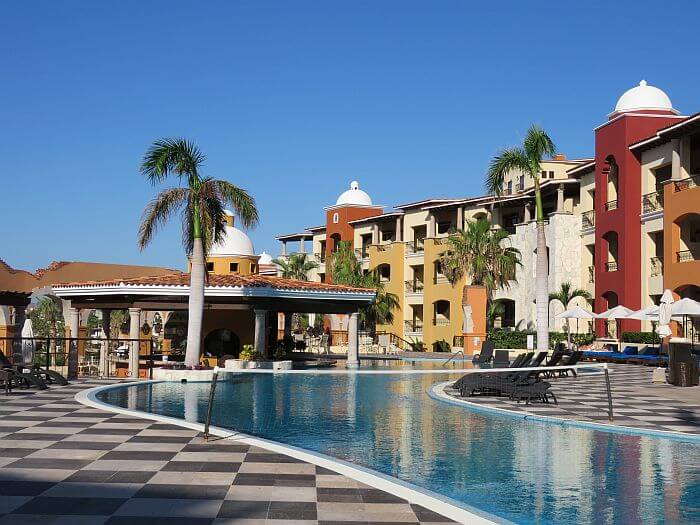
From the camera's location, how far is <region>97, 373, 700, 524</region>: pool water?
7.85 m

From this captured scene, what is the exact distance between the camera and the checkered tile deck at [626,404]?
13633mm

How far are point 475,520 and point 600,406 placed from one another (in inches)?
402

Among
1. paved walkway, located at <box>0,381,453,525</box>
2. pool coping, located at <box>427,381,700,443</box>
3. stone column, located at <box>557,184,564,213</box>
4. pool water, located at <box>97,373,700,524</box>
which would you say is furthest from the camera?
stone column, located at <box>557,184,564,213</box>

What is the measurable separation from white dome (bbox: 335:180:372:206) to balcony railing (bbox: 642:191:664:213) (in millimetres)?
28445

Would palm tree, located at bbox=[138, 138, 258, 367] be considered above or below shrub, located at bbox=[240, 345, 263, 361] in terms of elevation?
above

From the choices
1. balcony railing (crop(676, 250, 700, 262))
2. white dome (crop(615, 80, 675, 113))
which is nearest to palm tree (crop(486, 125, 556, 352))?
balcony railing (crop(676, 250, 700, 262))

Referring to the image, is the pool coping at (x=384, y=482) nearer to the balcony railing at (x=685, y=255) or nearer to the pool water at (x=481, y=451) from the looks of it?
the pool water at (x=481, y=451)

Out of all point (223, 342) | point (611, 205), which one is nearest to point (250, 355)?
point (223, 342)

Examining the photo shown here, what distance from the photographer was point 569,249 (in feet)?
141

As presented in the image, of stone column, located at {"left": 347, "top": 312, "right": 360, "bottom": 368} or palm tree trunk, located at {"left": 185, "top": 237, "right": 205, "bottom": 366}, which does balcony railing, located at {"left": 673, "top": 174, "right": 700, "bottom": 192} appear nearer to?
stone column, located at {"left": 347, "top": 312, "right": 360, "bottom": 368}

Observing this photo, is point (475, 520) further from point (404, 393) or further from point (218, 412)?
point (404, 393)

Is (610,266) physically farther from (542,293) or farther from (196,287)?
(196,287)

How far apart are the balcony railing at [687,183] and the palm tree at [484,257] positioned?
12598 millimetres

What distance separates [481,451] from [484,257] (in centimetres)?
3410
